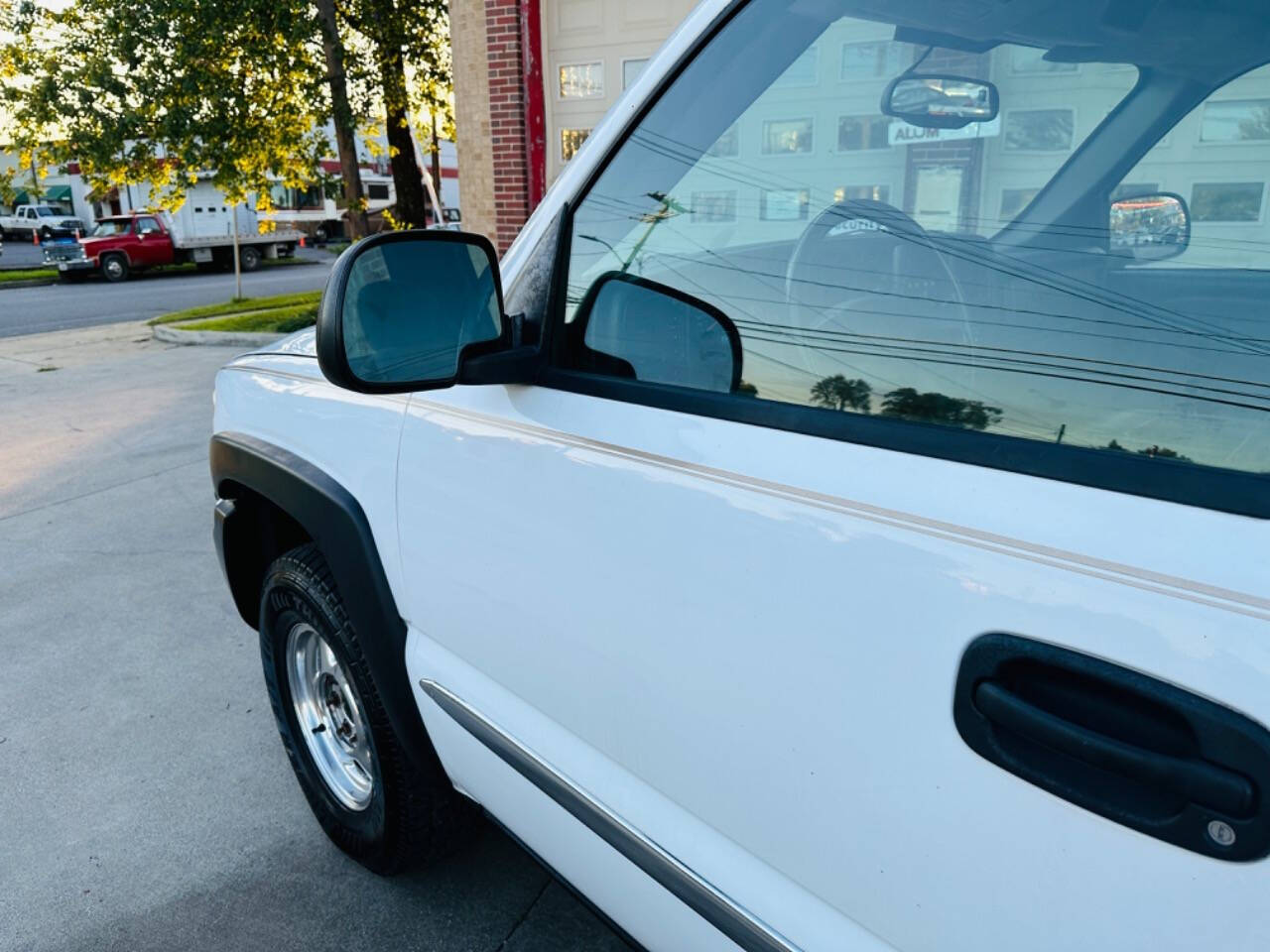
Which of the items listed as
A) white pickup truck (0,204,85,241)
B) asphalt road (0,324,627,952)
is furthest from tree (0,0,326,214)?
white pickup truck (0,204,85,241)

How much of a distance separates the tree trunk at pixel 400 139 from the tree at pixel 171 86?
1.39 m

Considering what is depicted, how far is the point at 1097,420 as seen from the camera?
3.22ft

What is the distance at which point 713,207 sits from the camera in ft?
4.66

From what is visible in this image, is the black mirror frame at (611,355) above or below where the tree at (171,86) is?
below

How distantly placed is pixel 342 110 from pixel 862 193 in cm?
1478

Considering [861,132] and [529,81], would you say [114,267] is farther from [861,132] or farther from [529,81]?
[861,132]

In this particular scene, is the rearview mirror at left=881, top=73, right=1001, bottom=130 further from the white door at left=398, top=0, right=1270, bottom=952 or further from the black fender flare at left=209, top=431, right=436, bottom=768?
the black fender flare at left=209, top=431, right=436, bottom=768

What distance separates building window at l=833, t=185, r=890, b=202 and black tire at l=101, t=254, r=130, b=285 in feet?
102

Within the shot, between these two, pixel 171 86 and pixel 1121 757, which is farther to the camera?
pixel 171 86

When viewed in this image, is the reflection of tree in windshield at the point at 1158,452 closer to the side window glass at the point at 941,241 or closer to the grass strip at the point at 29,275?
the side window glass at the point at 941,241

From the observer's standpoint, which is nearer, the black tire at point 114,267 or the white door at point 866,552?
the white door at point 866,552

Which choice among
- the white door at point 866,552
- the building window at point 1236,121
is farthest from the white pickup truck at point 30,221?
the building window at point 1236,121

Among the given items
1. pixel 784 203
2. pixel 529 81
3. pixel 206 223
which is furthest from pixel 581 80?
pixel 206 223

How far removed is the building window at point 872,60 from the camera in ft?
4.07
